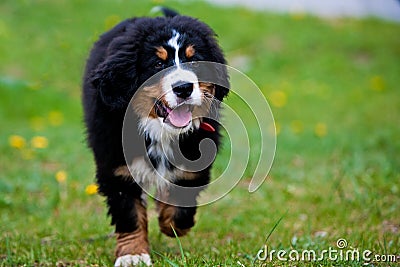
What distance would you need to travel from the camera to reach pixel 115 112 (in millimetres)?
3707

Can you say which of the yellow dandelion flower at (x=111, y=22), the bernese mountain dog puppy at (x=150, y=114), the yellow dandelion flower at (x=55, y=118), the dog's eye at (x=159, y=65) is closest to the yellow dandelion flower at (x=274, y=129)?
the bernese mountain dog puppy at (x=150, y=114)

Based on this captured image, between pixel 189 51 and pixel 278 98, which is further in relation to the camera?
pixel 278 98

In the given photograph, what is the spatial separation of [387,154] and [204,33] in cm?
378

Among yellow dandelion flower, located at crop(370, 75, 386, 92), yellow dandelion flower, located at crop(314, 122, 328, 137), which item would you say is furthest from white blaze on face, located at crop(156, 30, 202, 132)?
yellow dandelion flower, located at crop(370, 75, 386, 92)

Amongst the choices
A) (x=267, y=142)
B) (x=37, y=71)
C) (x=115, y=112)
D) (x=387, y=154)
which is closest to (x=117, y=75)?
(x=115, y=112)

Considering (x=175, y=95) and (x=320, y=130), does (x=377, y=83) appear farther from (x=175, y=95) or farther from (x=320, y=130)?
(x=175, y=95)

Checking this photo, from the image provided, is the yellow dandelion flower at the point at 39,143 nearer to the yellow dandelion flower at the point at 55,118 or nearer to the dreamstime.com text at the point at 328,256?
the yellow dandelion flower at the point at 55,118

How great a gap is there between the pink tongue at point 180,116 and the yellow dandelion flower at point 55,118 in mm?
5919

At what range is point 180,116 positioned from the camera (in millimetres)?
3631

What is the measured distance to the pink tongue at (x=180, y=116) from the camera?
3605 millimetres

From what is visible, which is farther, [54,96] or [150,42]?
[54,96]

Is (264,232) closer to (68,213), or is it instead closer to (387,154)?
(68,213)

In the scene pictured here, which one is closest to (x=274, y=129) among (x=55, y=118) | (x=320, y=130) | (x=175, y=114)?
(x=175, y=114)

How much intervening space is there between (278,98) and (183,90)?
6835 millimetres
